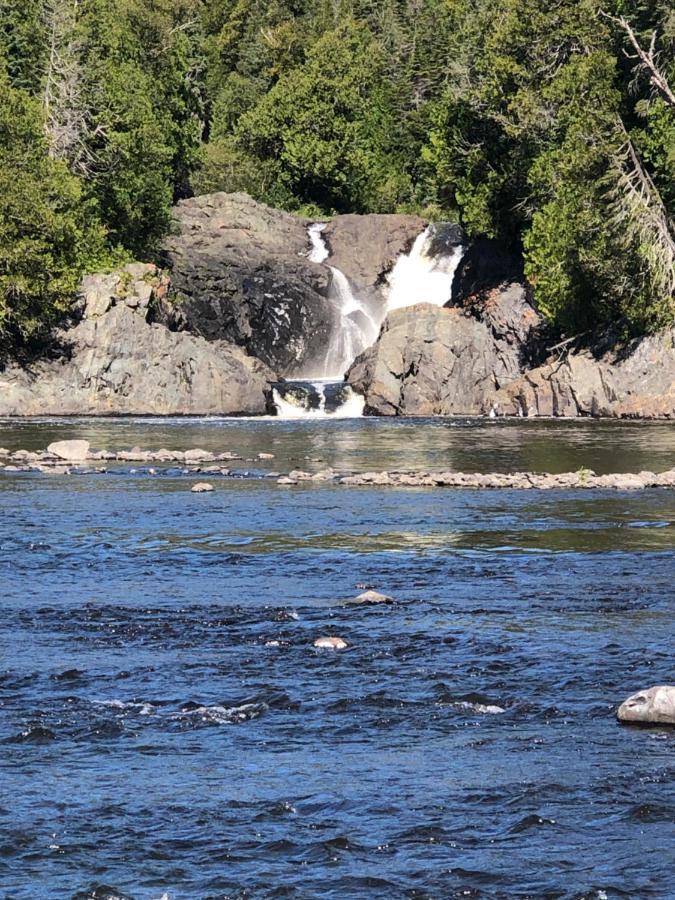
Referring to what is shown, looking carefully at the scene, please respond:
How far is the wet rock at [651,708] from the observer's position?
1585 cm

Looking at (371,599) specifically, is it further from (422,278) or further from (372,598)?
(422,278)

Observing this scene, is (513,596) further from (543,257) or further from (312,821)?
(543,257)

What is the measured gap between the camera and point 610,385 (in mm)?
69062

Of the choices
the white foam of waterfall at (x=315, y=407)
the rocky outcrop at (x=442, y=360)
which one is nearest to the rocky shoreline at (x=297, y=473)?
the white foam of waterfall at (x=315, y=407)

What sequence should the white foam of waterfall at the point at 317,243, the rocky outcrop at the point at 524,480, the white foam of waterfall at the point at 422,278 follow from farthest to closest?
the white foam of waterfall at the point at 317,243 < the white foam of waterfall at the point at 422,278 < the rocky outcrop at the point at 524,480

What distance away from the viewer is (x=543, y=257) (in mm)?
76312

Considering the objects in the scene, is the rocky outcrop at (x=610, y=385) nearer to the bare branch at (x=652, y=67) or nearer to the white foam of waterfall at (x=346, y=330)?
the bare branch at (x=652, y=67)

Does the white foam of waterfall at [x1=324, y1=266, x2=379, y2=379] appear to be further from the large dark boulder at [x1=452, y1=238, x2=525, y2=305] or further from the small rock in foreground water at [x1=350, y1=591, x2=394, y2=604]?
the small rock in foreground water at [x1=350, y1=591, x2=394, y2=604]

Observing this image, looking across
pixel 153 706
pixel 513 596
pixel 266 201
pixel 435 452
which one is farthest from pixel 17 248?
pixel 153 706

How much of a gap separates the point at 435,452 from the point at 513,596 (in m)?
27.0

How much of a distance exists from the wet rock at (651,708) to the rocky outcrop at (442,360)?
5863 cm

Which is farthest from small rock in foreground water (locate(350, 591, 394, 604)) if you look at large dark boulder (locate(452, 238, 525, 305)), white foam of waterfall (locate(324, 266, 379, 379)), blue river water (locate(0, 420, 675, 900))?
white foam of waterfall (locate(324, 266, 379, 379))

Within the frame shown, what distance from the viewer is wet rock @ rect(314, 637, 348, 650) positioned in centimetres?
1961

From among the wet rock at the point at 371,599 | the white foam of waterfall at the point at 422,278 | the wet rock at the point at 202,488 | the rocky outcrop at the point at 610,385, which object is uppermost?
the white foam of waterfall at the point at 422,278
